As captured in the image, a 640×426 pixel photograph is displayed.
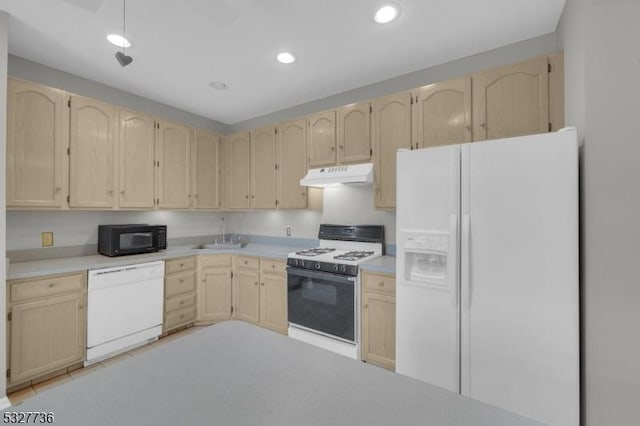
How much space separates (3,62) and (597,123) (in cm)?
350

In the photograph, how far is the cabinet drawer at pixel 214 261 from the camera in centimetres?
334

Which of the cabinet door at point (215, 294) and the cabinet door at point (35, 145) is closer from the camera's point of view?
the cabinet door at point (35, 145)

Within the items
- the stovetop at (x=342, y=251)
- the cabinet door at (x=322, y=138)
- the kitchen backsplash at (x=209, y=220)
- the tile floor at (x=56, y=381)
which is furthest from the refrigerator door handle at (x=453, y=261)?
the tile floor at (x=56, y=381)

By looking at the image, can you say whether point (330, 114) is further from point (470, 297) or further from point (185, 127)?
point (470, 297)

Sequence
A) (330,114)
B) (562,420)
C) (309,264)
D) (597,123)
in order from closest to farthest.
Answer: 1. (597,123)
2. (562,420)
3. (309,264)
4. (330,114)

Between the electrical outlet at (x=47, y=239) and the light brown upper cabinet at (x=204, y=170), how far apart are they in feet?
4.33

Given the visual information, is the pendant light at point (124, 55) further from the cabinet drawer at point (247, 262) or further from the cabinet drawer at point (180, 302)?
the cabinet drawer at point (180, 302)

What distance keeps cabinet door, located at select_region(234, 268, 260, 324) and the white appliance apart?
1.73 m

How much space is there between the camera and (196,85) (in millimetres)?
2996

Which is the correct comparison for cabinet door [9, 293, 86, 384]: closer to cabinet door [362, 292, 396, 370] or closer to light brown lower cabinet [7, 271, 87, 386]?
light brown lower cabinet [7, 271, 87, 386]

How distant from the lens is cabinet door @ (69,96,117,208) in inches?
102

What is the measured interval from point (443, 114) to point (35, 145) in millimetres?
3328

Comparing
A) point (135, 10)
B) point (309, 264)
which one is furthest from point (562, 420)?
point (135, 10)

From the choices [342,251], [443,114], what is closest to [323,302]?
[342,251]
